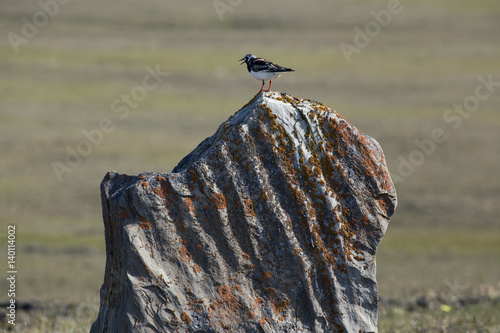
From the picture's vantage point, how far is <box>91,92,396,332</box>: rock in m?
6.75

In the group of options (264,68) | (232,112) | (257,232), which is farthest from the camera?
(232,112)

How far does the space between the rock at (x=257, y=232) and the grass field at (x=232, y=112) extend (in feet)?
11.2

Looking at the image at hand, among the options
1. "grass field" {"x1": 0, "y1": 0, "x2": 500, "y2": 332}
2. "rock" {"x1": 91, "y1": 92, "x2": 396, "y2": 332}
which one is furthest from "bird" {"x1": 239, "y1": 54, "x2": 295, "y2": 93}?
"grass field" {"x1": 0, "y1": 0, "x2": 500, "y2": 332}

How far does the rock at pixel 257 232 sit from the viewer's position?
6.75 m

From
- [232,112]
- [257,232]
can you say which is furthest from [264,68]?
[232,112]

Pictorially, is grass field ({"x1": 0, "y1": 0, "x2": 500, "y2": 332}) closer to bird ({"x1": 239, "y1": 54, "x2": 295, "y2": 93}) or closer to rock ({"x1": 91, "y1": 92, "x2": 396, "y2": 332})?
rock ({"x1": 91, "y1": 92, "x2": 396, "y2": 332})

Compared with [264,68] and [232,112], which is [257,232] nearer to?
[264,68]

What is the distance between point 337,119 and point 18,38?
50.3 m

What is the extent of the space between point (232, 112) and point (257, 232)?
27.0 m

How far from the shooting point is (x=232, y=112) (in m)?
33.7

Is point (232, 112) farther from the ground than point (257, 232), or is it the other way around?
point (232, 112)

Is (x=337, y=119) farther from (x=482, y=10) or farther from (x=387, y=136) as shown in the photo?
(x=482, y=10)

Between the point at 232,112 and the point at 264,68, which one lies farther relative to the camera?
the point at 232,112

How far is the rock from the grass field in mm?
3417
